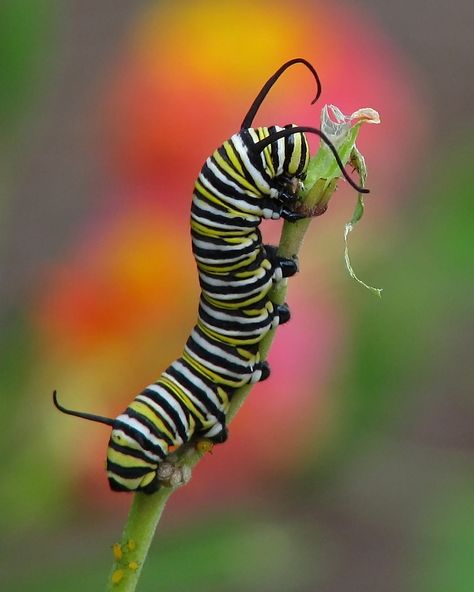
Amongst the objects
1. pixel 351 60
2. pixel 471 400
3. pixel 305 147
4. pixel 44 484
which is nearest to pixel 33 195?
pixel 471 400

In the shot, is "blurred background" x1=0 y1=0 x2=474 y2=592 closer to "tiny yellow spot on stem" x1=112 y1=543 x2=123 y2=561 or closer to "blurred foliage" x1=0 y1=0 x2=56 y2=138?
"blurred foliage" x1=0 y1=0 x2=56 y2=138

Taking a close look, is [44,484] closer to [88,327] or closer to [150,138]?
[88,327]

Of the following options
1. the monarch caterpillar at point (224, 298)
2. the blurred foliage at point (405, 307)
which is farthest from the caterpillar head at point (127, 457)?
the blurred foliage at point (405, 307)

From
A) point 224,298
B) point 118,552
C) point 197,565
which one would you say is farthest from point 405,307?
point 118,552

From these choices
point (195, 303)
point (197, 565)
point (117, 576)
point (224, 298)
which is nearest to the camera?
point (117, 576)

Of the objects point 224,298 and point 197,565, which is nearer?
point 224,298

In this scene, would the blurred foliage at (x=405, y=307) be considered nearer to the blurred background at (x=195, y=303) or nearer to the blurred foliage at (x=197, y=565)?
the blurred background at (x=195, y=303)

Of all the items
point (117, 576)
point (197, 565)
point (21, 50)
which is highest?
point (21, 50)

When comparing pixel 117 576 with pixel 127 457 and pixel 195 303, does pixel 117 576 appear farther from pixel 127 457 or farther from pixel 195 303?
pixel 195 303
